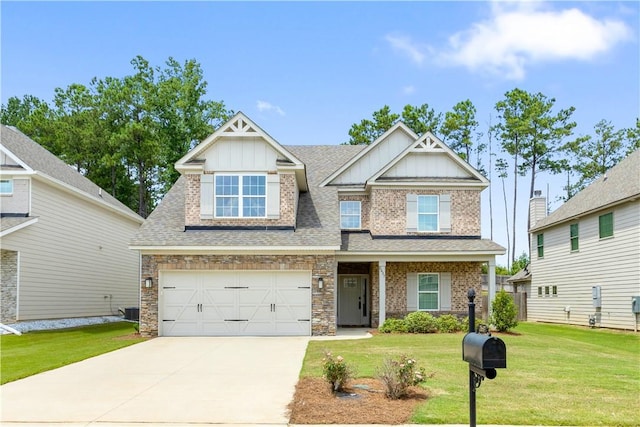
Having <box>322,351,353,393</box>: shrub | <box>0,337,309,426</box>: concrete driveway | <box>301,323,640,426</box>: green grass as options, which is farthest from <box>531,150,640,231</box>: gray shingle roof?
<box>322,351,353,393</box>: shrub

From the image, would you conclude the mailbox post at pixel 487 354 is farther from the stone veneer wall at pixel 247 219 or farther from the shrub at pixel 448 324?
Answer: the shrub at pixel 448 324

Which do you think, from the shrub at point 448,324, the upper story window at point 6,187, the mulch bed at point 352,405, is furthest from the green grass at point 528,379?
the upper story window at point 6,187

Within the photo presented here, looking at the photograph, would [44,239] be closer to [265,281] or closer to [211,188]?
[211,188]

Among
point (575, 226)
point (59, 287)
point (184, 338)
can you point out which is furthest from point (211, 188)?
point (575, 226)

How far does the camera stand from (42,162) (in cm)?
2605

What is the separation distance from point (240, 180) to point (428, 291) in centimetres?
845

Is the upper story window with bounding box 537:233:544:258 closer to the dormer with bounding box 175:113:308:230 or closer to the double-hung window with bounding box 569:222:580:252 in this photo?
the double-hung window with bounding box 569:222:580:252

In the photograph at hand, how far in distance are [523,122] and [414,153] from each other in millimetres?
26723

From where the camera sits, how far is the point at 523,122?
4878cm

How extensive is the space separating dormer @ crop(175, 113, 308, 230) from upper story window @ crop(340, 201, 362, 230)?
177 inches

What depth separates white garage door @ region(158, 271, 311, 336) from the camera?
21.5 meters

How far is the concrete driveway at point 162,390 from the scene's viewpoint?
8828 mm

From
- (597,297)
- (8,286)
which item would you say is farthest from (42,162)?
(597,297)

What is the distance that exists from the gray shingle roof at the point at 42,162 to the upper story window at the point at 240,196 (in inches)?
282
